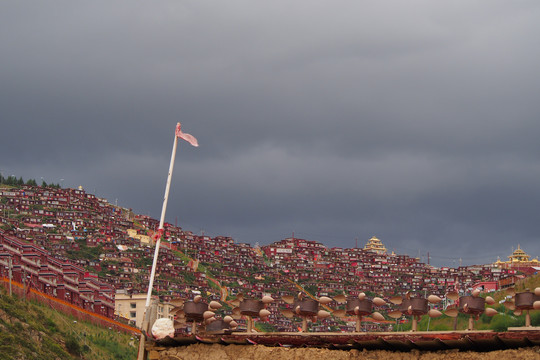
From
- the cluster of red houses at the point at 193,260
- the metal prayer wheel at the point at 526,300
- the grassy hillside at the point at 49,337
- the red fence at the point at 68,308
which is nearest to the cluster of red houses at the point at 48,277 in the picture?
the red fence at the point at 68,308

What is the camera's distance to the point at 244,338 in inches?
536

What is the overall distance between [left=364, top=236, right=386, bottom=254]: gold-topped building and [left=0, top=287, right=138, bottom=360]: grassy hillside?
98.8 m

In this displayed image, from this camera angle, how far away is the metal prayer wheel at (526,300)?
42.3 ft

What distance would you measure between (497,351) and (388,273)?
121 meters

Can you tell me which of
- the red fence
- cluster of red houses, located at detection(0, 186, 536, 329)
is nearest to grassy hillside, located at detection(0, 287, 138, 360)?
the red fence

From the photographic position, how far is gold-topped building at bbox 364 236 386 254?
161 meters

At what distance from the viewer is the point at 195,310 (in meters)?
15.0

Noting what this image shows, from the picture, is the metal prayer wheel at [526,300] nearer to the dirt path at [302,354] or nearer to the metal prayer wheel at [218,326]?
the dirt path at [302,354]

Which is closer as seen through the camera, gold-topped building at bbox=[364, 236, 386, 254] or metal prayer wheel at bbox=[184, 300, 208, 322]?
metal prayer wheel at bbox=[184, 300, 208, 322]

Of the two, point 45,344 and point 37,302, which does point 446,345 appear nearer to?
point 45,344

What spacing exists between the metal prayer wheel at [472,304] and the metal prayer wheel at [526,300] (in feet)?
1.56

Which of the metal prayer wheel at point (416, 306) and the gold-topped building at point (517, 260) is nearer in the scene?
the metal prayer wheel at point (416, 306)

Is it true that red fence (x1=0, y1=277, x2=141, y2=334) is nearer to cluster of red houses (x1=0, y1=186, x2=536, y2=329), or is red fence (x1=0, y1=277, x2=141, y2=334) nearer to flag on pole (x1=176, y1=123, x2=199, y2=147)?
cluster of red houses (x1=0, y1=186, x2=536, y2=329)

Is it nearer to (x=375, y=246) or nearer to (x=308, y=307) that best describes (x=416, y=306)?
(x=308, y=307)
